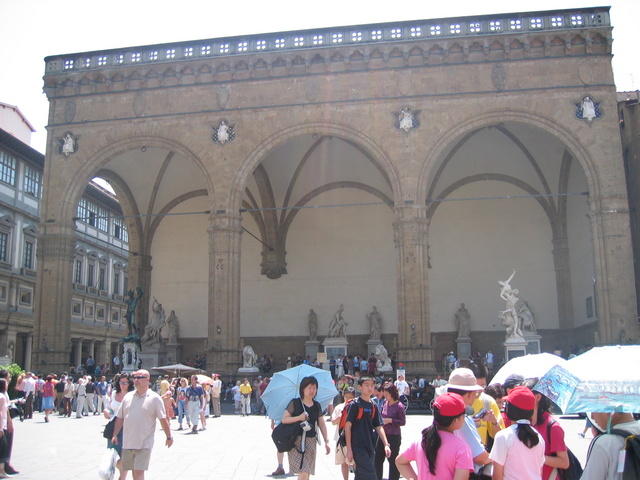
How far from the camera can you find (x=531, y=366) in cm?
699

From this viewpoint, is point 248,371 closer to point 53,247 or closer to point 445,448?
point 53,247

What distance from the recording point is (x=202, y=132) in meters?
26.1

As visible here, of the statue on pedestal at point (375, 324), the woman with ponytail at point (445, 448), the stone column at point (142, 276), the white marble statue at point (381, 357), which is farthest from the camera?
the stone column at point (142, 276)

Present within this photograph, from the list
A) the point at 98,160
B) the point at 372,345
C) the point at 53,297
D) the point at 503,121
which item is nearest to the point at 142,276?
the point at 53,297

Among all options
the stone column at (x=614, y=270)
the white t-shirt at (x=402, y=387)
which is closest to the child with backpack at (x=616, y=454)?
the white t-shirt at (x=402, y=387)

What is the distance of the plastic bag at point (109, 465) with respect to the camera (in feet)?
26.2

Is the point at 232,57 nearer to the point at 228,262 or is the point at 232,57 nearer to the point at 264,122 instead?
the point at 264,122

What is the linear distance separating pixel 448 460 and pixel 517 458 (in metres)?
0.60

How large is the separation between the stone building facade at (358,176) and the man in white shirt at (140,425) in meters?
16.9

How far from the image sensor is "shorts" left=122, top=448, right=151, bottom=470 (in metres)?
7.43

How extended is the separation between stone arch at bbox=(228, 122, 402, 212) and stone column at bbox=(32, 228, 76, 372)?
665 centimetres

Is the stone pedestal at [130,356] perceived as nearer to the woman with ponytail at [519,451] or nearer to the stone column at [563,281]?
the stone column at [563,281]

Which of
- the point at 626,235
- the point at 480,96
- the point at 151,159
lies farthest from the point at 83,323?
Result: the point at 626,235

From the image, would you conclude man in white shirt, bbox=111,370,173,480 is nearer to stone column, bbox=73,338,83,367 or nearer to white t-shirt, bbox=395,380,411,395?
white t-shirt, bbox=395,380,411,395
